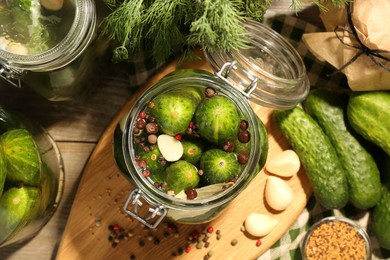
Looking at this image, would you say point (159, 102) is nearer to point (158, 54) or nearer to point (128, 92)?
point (158, 54)

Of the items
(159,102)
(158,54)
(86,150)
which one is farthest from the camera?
(86,150)

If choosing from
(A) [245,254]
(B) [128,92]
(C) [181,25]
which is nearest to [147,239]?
(A) [245,254]

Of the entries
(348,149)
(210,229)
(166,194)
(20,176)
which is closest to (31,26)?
(20,176)

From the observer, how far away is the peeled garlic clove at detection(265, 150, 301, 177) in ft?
3.46

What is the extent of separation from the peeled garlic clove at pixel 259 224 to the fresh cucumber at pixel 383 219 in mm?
209

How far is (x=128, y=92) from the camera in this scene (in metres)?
1.17

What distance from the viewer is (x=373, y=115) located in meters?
1.01

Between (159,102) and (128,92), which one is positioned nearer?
(159,102)

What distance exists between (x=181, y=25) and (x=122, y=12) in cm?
14

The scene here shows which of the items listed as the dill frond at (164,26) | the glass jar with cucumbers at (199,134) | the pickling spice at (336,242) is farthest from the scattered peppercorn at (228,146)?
the pickling spice at (336,242)

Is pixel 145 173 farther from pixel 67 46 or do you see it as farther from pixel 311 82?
pixel 311 82

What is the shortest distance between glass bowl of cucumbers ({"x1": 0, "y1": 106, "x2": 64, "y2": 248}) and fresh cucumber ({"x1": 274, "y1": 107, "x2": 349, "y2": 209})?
463mm

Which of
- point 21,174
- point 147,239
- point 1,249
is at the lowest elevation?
→ point 1,249

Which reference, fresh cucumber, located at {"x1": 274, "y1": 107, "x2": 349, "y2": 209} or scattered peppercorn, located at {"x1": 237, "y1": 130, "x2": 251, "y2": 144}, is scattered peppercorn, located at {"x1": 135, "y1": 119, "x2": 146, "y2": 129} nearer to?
scattered peppercorn, located at {"x1": 237, "y1": 130, "x2": 251, "y2": 144}
